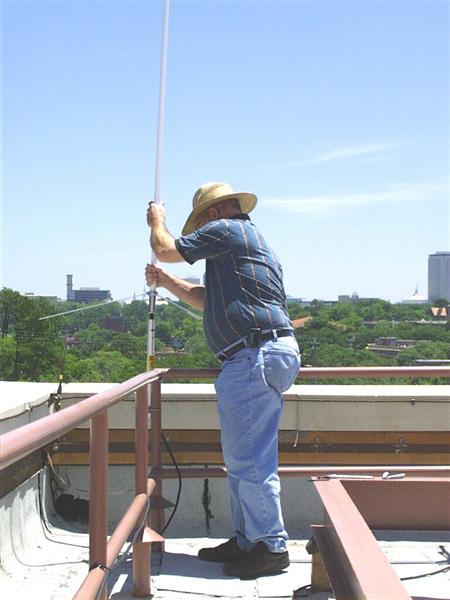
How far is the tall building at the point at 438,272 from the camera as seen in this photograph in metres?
60.2

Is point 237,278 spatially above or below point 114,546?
above

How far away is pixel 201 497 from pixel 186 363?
3.70 feet

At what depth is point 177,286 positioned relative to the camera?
12.9ft

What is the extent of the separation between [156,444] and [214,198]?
49.7 inches

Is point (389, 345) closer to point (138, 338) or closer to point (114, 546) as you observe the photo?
point (138, 338)

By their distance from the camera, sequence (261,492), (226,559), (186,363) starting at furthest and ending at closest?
(186,363), (226,559), (261,492)

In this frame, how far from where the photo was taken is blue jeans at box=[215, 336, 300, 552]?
3.35 meters

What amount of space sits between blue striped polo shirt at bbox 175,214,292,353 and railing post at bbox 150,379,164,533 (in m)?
0.55

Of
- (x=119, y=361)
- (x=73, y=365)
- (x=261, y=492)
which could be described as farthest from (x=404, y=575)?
(x=73, y=365)

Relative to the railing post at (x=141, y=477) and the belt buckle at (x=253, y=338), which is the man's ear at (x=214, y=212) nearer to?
the belt buckle at (x=253, y=338)

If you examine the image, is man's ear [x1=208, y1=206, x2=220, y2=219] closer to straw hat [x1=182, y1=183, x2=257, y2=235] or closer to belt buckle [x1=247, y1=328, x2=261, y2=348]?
straw hat [x1=182, y1=183, x2=257, y2=235]

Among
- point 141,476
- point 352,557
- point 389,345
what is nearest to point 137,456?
point 141,476

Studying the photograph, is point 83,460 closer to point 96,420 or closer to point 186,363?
point 186,363

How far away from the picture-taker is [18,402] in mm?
3760
